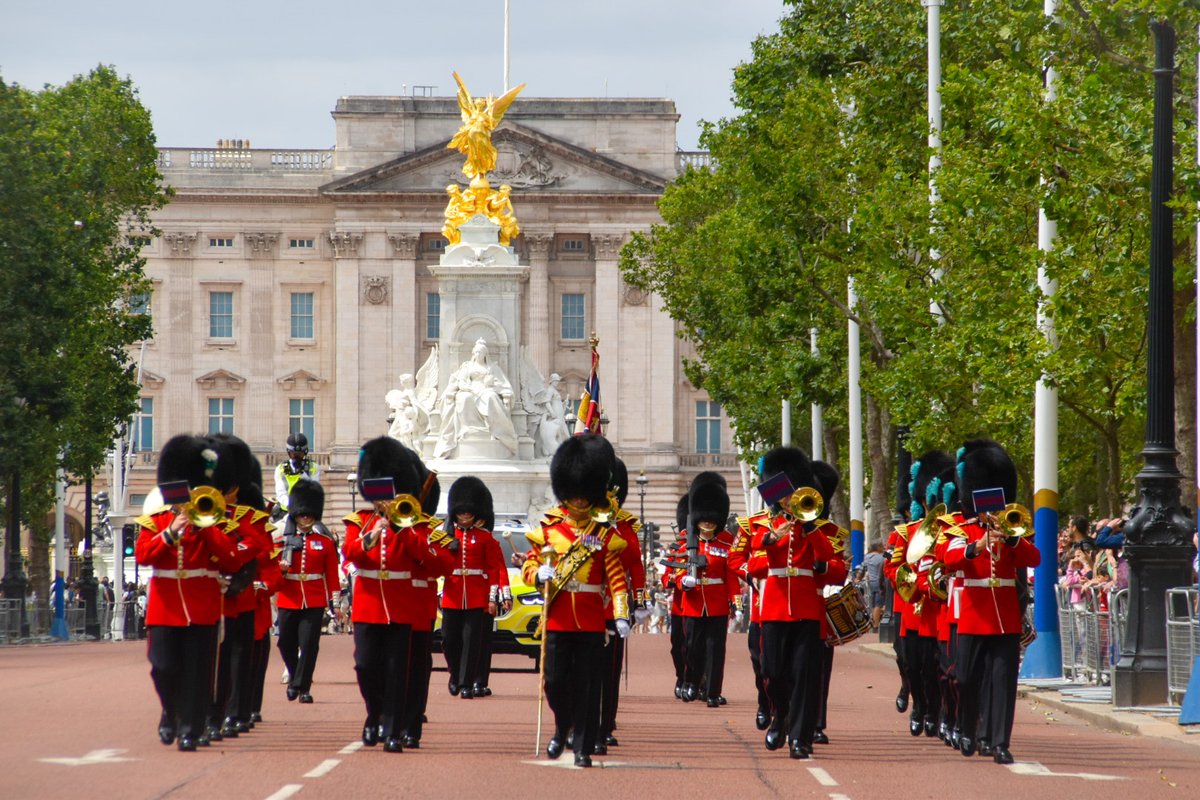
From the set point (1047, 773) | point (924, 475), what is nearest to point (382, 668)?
point (1047, 773)

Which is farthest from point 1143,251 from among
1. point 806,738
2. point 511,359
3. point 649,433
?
point 649,433

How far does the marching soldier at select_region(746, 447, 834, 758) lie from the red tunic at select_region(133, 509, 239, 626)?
12.3 feet

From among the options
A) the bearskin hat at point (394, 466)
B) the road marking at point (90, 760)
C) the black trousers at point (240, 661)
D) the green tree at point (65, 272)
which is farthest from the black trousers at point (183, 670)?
the green tree at point (65, 272)

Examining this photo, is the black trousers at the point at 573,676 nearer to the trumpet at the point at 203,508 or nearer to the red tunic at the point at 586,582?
the red tunic at the point at 586,582

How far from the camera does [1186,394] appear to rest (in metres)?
25.2

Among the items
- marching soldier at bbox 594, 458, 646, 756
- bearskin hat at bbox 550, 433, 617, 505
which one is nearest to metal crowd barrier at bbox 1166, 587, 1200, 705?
marching soldier at bbox 594, 458, 646, 756

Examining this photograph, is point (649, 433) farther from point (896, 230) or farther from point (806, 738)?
point (806, 738)

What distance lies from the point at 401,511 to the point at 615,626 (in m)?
1.89

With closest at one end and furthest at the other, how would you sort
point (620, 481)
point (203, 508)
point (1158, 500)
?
point (203, 508)
point (620, 481)
point (1158, 500)

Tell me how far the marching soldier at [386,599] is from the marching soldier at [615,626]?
1.39 m

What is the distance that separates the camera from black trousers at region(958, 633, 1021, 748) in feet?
52.1

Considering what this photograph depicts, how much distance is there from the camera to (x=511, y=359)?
54875 millimetres

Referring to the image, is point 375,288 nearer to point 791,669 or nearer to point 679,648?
point 679,648

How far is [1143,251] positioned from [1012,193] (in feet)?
14.0
